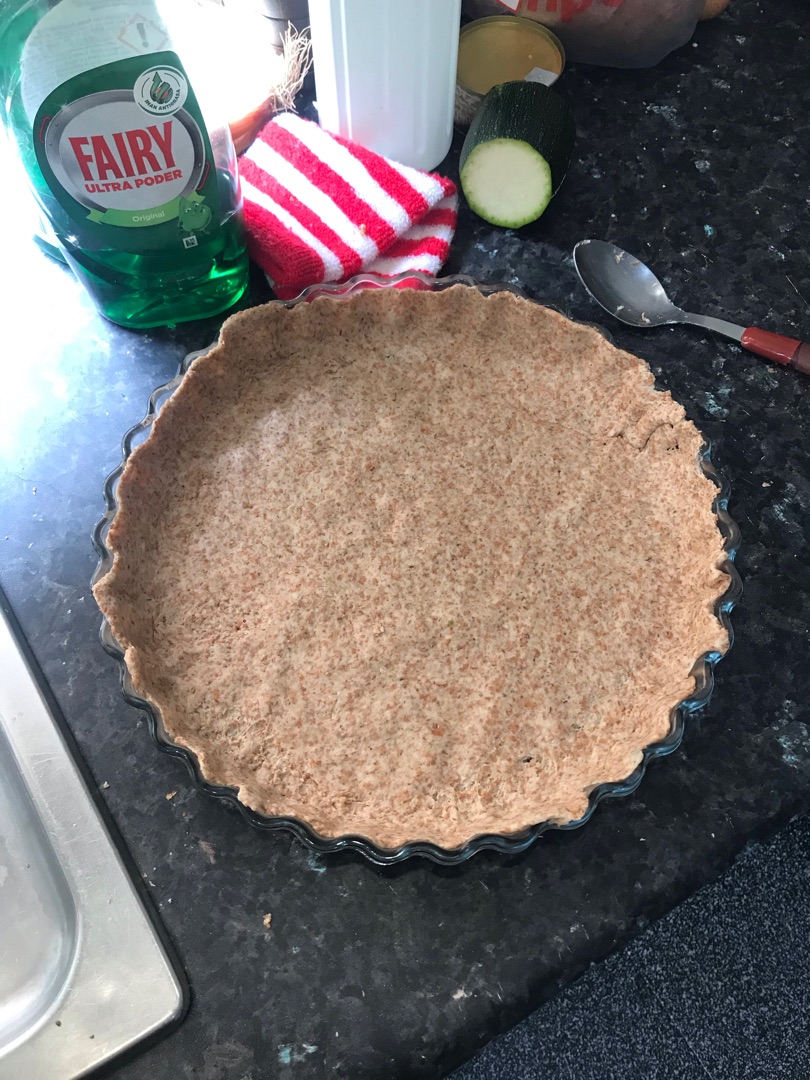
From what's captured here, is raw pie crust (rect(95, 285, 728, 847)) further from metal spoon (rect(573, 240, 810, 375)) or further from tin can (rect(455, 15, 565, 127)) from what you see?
tin can (rect(455, 15, 565, 127))

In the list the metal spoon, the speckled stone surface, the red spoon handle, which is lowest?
the speckled stone surface

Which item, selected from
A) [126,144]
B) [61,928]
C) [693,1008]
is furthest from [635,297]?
[693,1008]

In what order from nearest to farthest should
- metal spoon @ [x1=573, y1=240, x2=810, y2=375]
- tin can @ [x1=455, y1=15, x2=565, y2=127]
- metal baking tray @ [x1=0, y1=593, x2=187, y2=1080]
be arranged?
metal baking tray @ [x1=0, y1=593, x2=187, y2=1080] → metal spoon @ [x1=573, y1=240, x2=810, y2=375] → tin can @ [x1=455, y1=15, x2=565, y2=127]

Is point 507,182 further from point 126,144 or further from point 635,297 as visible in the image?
point 126,144

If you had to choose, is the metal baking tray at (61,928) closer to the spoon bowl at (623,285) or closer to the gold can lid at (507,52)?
the spoon bowl at (623,285)

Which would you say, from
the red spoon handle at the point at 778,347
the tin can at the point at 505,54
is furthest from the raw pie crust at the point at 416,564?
the tin can at the point at 505,54

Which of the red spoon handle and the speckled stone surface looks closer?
the red spoon handle

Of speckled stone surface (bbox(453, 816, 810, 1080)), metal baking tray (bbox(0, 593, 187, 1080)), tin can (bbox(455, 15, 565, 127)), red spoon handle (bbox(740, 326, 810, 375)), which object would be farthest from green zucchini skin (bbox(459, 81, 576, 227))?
speckled stone surface (bbox(453, 816, 810, 1080))
